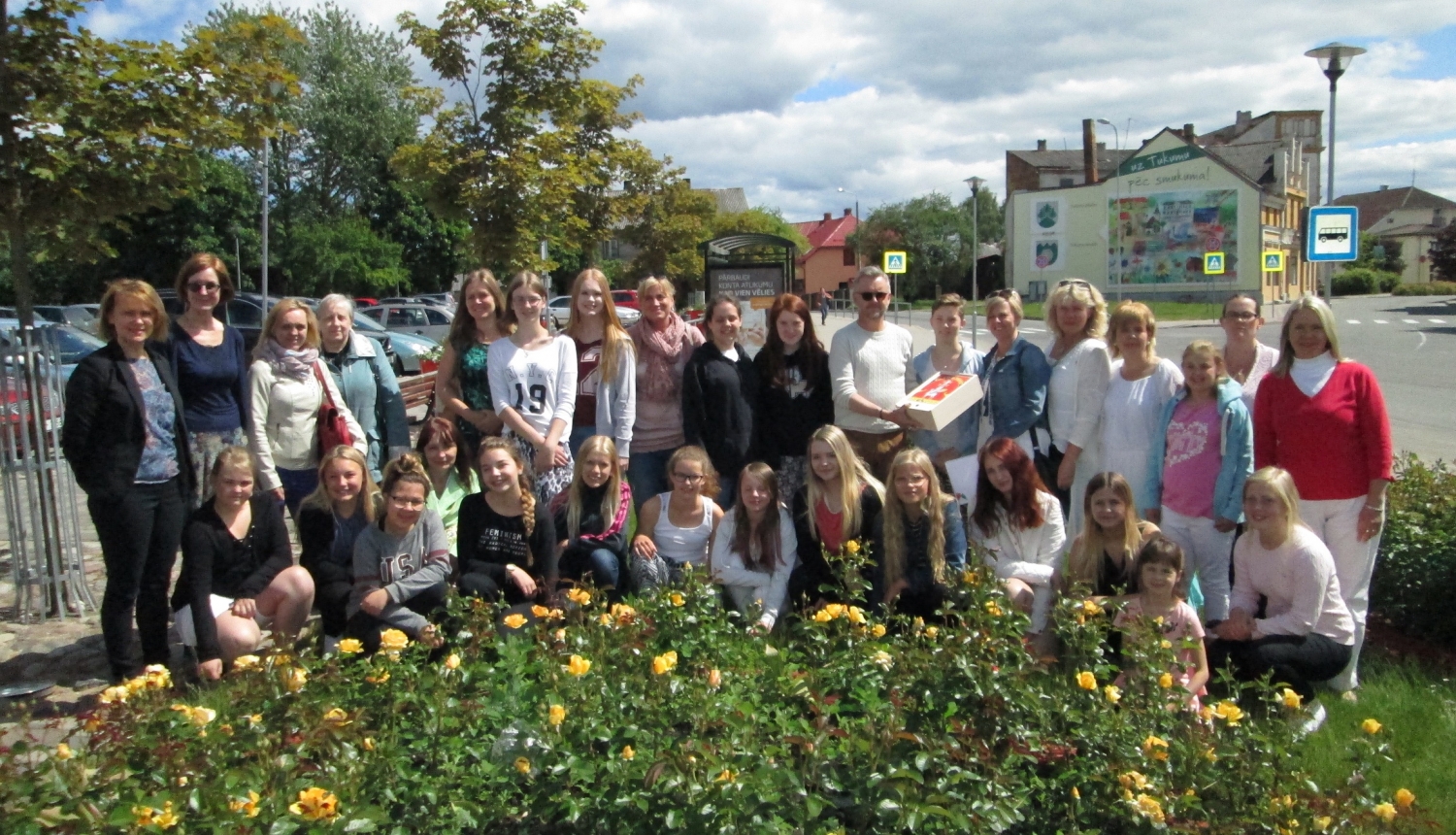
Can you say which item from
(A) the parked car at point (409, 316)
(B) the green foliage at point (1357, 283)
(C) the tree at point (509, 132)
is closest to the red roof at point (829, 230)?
(B) the green foliage at point (1357, 283)

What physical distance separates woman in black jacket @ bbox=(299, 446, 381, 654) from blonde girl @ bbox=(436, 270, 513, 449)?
78cm

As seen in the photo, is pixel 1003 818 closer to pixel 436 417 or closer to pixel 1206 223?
pixel 436 417

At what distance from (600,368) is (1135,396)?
8.95ft

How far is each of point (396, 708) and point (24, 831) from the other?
0.87m

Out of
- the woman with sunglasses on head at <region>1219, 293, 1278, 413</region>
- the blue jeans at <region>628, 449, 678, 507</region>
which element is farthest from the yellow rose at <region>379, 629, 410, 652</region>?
the woman with sunglasses on head at <region>1219, 293, 1278, 413</region>

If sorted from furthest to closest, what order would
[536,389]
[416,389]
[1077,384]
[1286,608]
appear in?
[416,389], [536,389], [1077,384], [1286,608]

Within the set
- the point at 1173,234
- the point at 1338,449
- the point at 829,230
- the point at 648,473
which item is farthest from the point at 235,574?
the point at 829,230

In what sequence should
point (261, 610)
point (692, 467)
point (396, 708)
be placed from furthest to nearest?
1. point (692, 467)
2. point (261, 610)
3. point (396, 708)

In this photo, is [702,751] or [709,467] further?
[709,467]

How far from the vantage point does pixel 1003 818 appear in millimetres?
2430

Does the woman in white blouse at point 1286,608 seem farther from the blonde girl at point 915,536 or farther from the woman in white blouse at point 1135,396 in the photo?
the blonde girl at point 915,536

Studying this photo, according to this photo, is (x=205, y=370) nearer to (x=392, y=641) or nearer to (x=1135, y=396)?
(x=392, y=641)

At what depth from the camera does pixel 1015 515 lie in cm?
515

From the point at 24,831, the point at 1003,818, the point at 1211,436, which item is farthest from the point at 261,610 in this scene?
the point at 1211,436
